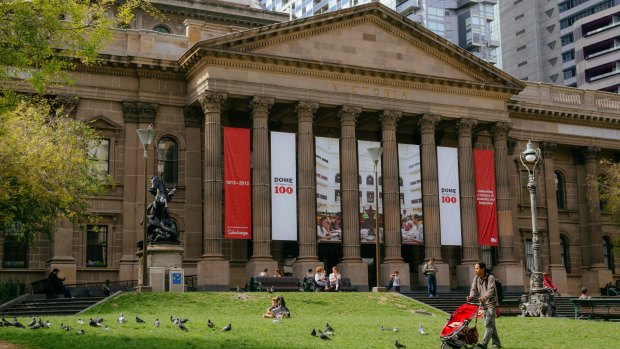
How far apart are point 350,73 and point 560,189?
1995cm

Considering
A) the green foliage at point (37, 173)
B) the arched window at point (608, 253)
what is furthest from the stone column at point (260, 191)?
the arched window at point (608, 253)

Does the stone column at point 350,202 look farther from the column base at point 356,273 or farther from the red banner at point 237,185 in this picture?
the red banner at point 237,185

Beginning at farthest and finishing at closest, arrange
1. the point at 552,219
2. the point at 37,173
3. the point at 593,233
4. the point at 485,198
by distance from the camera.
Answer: the point at 593,233 → the point at 552,219 → the point at 485,198 → the point at 37,173

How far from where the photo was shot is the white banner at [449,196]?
4544 cm

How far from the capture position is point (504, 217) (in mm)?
47375

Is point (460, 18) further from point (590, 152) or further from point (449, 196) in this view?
point (449, 196)

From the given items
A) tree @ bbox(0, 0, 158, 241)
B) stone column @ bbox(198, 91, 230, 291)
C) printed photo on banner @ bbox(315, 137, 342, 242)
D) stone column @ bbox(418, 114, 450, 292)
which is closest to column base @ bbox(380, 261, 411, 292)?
stone column @ bbox(418, 114, 450, 292)

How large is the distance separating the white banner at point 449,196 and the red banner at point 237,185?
11259 mm

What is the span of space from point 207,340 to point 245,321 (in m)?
5.01

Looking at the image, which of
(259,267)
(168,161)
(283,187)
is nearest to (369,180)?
(283,187)

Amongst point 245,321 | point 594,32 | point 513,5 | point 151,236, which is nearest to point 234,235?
point 151,236

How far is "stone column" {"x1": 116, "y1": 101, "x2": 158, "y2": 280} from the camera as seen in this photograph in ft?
137

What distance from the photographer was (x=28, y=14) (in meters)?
19.3

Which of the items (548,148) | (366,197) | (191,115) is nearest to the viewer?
(191,115)
